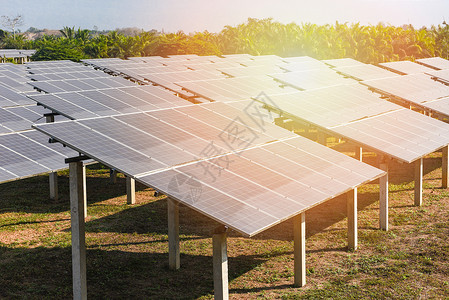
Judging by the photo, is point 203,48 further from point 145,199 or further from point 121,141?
point 121,141

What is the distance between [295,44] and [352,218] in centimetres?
5904

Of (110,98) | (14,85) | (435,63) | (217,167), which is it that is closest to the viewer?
(217,167)

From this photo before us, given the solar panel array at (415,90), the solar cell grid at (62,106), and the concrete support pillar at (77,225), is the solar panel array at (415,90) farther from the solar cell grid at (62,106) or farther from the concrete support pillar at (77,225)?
the concrete support pillar at (77,225)

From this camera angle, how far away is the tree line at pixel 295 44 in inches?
2817

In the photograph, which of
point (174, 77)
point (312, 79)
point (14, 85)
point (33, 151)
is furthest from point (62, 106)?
point (312, 79)

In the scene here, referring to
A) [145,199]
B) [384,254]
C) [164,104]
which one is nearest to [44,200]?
[145,199]

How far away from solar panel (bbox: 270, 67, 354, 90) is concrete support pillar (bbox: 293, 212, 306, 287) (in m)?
13.6

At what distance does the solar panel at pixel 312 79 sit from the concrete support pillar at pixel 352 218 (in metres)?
10.7

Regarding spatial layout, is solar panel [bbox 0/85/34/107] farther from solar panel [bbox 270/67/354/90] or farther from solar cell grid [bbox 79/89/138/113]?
solar panel [bbox 270/67/354/90]

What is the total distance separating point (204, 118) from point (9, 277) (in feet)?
25.3

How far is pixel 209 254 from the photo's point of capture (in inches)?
676

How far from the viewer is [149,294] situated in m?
14.2

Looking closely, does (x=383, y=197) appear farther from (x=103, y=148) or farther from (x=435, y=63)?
(x=435, y=63)

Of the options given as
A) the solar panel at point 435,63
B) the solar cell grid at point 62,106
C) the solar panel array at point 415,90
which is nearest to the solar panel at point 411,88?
the solar panel array at point 415,90
